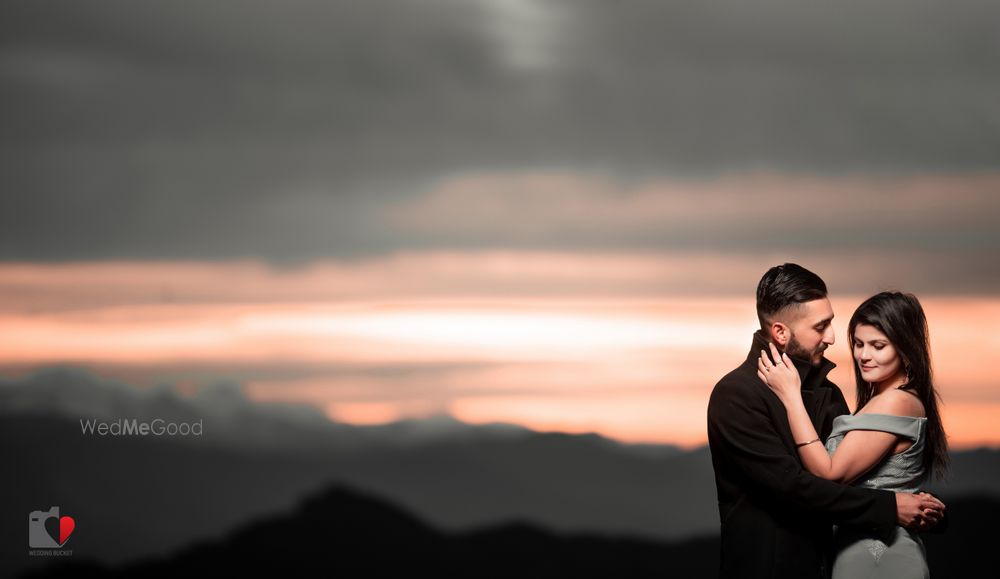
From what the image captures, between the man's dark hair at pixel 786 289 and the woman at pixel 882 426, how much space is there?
122 mm

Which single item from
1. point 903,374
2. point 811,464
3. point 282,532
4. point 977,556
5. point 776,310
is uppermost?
point 776,310

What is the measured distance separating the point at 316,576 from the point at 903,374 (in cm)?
700

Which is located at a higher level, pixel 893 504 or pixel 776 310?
pixel 776 310

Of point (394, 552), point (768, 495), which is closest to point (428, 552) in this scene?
point (394, 552)

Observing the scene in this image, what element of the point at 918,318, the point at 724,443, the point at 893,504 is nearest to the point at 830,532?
the point at 893,504

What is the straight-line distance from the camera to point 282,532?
9.20m

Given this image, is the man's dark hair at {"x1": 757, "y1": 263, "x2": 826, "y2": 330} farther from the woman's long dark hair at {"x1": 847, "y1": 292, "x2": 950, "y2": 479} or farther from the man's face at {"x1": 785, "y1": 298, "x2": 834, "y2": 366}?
the woman's long dark hair at {"x1": 847, "y1": 292, "x2": 950, "y2": 479}

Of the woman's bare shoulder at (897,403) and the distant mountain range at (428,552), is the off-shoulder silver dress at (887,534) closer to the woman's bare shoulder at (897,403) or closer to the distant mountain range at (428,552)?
the woman's bare shoulder at (897,403)

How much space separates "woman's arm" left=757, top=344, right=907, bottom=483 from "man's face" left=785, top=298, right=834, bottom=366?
6cm

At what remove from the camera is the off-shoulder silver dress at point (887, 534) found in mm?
3322

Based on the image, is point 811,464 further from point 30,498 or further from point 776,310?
point 30,498

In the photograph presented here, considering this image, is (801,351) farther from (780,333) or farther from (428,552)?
(428,552)

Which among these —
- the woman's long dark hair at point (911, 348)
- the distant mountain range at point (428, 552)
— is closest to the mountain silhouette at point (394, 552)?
the distant mountain range at point (428, 552)

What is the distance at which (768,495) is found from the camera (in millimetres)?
3254
